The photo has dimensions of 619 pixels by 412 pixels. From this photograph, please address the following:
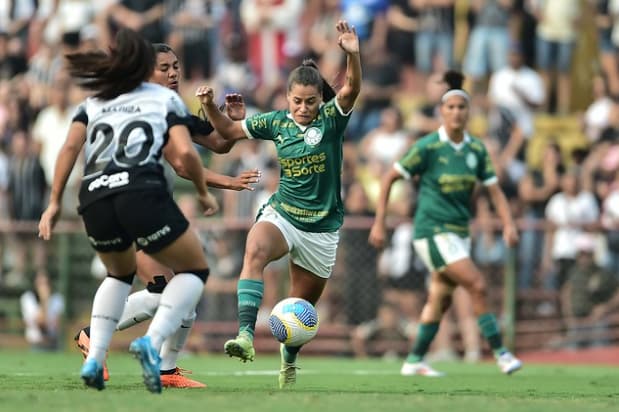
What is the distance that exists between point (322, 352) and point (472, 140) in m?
5.38

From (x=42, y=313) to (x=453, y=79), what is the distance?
818 cm

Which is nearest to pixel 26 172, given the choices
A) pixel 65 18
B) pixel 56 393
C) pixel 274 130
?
pixel 65 18

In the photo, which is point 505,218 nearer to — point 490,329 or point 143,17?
point 490,329

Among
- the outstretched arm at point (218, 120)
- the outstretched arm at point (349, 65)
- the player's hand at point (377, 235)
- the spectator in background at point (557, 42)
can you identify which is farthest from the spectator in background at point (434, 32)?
the outstretched arm at point (218, 120)

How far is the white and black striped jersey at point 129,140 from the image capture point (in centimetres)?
830

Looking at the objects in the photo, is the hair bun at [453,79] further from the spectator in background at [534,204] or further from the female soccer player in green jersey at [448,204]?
the spectator in background at [534,204]

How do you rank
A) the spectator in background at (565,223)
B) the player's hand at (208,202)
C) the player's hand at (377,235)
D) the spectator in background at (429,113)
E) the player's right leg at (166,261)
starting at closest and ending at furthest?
the player's right leg at (166,261) → the player's hand at (208,202) → the player's hand at (377,235) → the spectator in background at (565,223) → the spectator in background at (429,113)

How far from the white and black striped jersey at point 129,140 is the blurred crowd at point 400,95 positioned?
9.66 meters

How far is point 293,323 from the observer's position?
395 inches

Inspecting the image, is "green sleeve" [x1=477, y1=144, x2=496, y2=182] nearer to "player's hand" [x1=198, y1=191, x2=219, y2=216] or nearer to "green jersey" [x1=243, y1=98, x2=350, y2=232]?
"green jersey" [x1=243, y1=98, x2=350, y2=232]

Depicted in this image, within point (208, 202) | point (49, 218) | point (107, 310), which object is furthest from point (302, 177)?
point (49, 218)

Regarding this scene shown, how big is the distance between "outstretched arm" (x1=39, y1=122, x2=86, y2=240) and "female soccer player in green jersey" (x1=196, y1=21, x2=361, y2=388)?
1.49 m

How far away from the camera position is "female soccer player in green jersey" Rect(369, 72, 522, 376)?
44.7 feet

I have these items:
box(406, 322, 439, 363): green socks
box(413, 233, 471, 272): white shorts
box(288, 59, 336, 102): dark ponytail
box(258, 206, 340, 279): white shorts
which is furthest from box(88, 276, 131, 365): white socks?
box(406, 322, 439, 363): green socks
